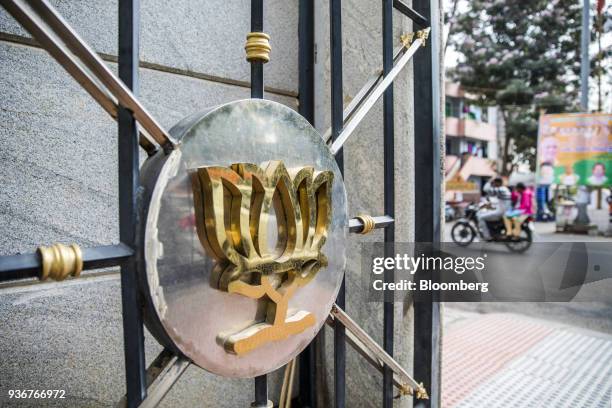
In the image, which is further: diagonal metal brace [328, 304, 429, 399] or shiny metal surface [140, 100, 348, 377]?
diagonal metal brace [328, 304, 429, 399]

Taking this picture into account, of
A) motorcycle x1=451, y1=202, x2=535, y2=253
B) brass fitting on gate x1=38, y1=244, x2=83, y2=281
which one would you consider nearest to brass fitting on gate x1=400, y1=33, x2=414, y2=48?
brass fitting on gate x1=38, y1=244, x2=83, y2=281

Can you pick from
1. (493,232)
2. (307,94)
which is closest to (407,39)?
(307,94)

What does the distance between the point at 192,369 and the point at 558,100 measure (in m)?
18.2

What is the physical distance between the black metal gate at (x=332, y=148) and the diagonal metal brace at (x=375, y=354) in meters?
0.04

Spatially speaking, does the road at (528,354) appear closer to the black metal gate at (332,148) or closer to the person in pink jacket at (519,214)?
the black metal gate at (332,148)

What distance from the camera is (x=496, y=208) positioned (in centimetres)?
950

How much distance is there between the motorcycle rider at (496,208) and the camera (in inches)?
371

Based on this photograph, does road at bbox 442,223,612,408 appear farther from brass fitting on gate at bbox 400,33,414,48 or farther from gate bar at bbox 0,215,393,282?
gate bar at bbox 0,215,393,282

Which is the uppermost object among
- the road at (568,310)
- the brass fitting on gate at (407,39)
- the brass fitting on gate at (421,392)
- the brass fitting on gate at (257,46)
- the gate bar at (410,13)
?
the gate bar at (410,13)

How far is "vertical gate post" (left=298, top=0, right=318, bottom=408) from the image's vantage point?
7.20 ft

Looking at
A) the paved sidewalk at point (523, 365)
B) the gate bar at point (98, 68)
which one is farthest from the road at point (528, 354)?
the gate bar at point (98, 68)

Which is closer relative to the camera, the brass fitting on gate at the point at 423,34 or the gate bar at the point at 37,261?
the gate bar at the point at 37,261

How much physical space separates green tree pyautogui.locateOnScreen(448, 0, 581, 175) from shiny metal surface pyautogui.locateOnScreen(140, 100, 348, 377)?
56.0 ft

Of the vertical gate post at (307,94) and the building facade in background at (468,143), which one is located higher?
the building facade in background at (468,143)
